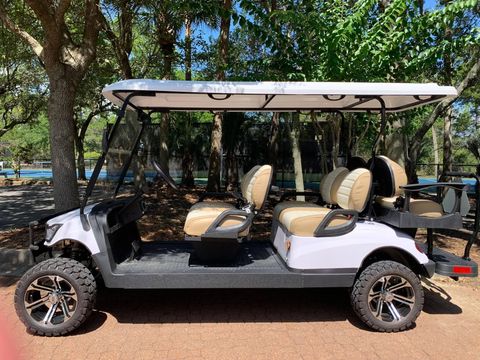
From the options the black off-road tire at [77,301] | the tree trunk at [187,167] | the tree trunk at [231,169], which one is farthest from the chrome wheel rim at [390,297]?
the tree trunk at [187,167]

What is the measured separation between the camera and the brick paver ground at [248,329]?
2898mm

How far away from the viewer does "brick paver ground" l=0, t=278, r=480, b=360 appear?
2898 millimetres

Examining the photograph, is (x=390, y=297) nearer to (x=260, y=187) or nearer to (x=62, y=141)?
(x=260, y=187)

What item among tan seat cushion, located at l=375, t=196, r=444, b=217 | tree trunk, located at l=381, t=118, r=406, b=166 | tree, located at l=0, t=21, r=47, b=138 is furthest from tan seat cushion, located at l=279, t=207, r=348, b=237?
tree, located at l=0, t=21, r=47, b=138

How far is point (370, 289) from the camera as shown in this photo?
3.20 m

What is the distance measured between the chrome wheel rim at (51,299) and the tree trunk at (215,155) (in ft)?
24.4

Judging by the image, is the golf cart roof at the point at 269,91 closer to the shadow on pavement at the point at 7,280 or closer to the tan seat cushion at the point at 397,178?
the tan seat cushion at the point at 397,178

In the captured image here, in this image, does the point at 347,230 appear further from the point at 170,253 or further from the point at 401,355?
the point at 170,253

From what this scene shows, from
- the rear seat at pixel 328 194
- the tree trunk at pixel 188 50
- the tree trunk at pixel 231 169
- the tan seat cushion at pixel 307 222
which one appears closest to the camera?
the tan seat cushion at pixel 307 222

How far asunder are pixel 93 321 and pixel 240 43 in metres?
11.4

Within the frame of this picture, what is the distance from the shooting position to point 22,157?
65.3 ft

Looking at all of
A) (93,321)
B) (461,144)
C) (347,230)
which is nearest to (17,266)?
(93,321)

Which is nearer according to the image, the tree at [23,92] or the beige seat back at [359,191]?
the beige seat back at [359,191]

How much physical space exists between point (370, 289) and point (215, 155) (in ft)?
24.8
